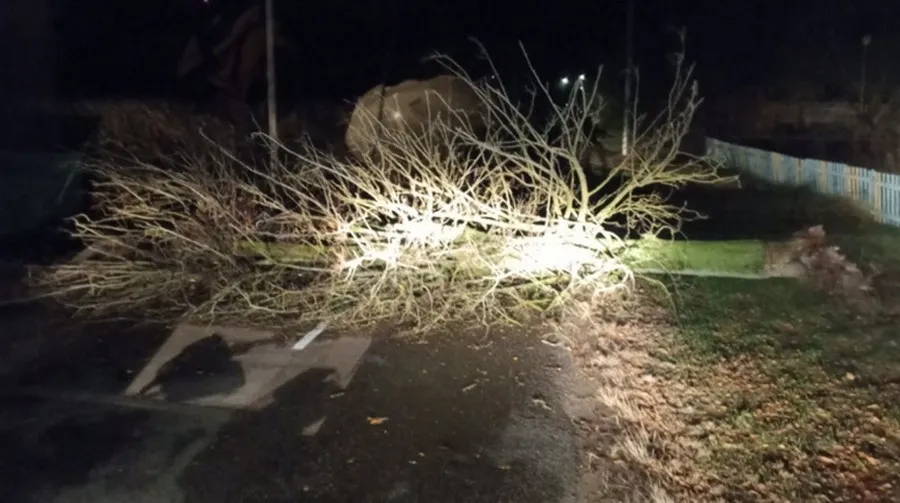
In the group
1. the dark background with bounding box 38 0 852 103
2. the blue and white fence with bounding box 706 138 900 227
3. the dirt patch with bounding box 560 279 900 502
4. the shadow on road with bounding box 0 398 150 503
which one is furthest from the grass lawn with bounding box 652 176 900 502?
the dark background with bounding box 38 0 852 103

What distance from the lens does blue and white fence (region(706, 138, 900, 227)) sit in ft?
43.4

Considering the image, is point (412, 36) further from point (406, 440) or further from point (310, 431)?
point (406, 440)

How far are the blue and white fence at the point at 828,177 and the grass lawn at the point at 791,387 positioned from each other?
3624 mm

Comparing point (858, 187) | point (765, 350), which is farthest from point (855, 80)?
point (765, 350)

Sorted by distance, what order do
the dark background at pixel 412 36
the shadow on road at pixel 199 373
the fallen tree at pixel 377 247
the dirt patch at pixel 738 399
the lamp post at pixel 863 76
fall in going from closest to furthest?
the dirt patch at pixel 738 399
the shadow on road at pixel 199 373
the fallen tree at pixel 377 247
the dark background at pixel 412 36
the lamp post at pixel 863 76

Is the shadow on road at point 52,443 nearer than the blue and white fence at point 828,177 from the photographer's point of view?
Yes

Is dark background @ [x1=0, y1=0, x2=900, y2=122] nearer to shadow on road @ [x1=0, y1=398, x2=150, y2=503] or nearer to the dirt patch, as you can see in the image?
shadow on road @ [x1=0, y1=398, x2=150, y2=503]

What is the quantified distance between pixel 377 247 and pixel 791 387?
382 centimetres

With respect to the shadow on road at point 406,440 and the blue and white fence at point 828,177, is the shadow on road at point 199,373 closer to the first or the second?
the shadow on road at point 406,440

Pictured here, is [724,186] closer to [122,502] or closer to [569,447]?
[569,447]

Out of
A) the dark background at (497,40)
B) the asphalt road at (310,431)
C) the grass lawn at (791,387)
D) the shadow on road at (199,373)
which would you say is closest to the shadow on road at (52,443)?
the asphalt road at (310,431)

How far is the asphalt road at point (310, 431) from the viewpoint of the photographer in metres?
5.42

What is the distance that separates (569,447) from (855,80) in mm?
25795

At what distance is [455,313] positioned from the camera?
8.48 m
